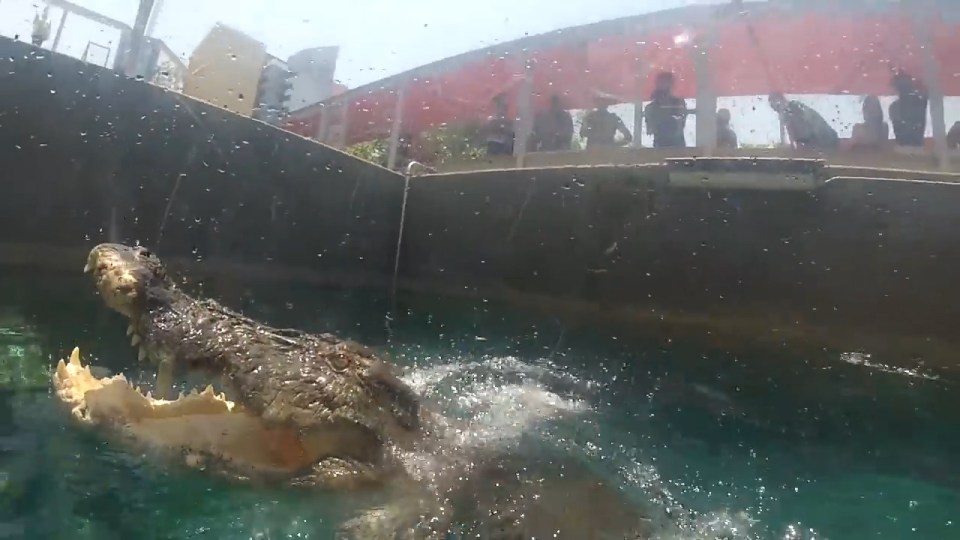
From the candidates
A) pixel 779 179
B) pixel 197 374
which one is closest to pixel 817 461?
pixel 779 179

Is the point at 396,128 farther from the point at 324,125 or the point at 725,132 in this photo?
the point at 725,132

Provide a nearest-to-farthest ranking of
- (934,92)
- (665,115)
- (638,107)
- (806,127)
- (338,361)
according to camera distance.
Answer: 1. (338,361)
2. (934,92)
3. (806,127)
4. (665,115)
5. (638,107)

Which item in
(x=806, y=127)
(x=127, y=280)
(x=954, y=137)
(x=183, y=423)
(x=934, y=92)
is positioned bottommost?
(x=183, y=423)

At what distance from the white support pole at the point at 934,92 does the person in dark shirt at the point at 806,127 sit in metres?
0.88

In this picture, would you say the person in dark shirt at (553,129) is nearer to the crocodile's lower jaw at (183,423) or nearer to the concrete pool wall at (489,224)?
the concrete pool wall at (489,224)

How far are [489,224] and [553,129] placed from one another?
1412 mm

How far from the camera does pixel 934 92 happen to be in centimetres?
783

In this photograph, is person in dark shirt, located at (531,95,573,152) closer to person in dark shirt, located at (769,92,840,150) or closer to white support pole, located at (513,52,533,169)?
white support pole, located at (513,52,533,169)

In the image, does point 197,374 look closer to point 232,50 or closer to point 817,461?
point 817,461

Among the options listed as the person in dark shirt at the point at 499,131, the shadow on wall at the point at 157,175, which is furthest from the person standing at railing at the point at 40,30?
the person in dark shirt at the point at 499,131

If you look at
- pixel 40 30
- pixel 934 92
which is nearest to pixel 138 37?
pixel 40 30

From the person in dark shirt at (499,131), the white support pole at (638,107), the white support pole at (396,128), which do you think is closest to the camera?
the white support pole at (638,107)

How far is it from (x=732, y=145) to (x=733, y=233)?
1006 mm

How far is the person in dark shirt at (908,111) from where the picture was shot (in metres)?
7.86
